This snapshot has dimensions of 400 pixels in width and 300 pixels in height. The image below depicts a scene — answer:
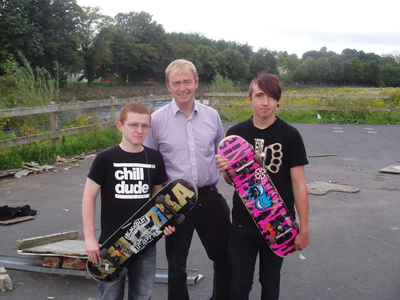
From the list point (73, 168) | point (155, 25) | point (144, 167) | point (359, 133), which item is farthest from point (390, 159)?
point (155, 25)

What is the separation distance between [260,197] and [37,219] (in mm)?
3500

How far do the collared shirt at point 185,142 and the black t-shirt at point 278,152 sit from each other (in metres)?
0.33

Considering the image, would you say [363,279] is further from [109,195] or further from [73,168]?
[73,168]

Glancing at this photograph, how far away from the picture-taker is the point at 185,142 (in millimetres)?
2592

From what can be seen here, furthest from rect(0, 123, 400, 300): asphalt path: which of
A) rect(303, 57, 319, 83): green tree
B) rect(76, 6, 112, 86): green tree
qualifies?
rect(303, 57, 319, 83): green tree

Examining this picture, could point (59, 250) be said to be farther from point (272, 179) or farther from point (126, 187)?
point (272, 179)

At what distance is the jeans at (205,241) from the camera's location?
2.46 m

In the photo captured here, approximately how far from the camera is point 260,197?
2367 mm

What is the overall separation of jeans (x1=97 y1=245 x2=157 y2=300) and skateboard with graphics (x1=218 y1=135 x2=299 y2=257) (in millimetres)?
729

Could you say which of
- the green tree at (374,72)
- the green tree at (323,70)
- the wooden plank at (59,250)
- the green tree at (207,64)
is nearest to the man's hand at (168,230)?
the wooden plank at (59,250)

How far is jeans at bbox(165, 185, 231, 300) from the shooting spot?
246 centimetres

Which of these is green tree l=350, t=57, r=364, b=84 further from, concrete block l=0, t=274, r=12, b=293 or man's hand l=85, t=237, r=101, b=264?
man's hand l=85, t=237, r=101, b=264

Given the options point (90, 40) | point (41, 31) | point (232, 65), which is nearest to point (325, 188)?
point (41, 31)

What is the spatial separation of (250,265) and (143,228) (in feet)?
2.40
